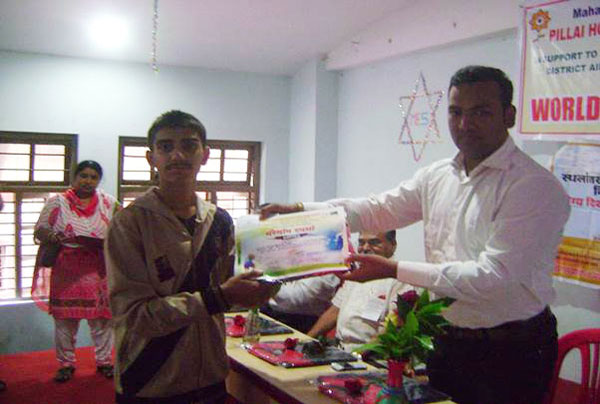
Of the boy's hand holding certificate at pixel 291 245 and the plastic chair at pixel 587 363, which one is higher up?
the boy's hand holding certificate at pixel 291 245

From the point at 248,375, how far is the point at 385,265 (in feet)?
2.34

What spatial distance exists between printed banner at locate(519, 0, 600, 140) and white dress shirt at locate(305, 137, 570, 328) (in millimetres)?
1043

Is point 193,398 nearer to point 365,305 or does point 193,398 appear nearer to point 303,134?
point 365,305

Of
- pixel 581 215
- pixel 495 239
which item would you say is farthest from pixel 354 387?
pixel 581 215

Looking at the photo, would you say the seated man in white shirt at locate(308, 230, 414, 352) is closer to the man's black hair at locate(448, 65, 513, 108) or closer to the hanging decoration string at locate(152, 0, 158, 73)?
the man's black hair at locate(448, 65, 513, 108)

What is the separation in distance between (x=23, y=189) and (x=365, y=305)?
323cm

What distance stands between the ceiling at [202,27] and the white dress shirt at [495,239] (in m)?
2.40

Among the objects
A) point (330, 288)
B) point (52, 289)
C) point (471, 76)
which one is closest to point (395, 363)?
point (471, 76)

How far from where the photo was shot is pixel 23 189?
491 cm

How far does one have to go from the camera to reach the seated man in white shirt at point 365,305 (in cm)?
308

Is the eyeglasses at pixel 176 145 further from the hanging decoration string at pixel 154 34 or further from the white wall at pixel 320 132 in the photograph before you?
the white wall at pixel 320 132

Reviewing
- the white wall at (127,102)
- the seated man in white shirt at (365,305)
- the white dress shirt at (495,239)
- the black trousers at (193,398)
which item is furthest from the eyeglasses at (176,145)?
the white wall at (127,102)

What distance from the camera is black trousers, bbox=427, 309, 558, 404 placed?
2.00m

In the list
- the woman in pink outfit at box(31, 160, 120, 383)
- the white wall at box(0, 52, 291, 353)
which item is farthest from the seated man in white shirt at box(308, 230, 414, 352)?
the white wall at box(0, 52, 291, 353)
